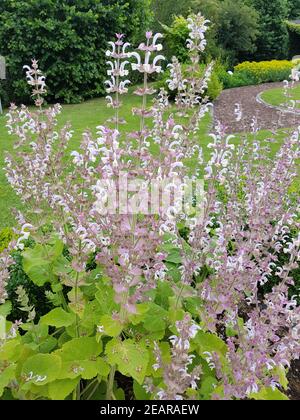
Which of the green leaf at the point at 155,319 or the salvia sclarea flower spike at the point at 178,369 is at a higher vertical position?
the salvia sclarea flower spike at the point at 178,369

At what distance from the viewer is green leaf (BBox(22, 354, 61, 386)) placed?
8.27 feet

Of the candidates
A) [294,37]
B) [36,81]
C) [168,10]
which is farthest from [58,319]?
[294,37]

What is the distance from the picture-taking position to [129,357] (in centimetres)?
253

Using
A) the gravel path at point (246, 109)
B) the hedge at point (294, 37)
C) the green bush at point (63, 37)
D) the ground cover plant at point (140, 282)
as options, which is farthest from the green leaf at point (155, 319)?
the hedge at point (294, 37)

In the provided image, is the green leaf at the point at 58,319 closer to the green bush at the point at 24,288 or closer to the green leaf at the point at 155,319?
the green leaf at the point at 155,319

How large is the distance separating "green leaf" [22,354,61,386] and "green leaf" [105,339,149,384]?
330 mm

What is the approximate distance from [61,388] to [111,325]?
518mm

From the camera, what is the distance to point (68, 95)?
A: 53.7 ft

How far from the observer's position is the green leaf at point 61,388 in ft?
8.45

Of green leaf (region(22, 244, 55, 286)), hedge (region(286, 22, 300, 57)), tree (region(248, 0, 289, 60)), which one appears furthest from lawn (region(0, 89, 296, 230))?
hedge (region(286, 22, 300, 57))

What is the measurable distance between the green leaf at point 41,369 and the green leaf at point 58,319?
32 cm

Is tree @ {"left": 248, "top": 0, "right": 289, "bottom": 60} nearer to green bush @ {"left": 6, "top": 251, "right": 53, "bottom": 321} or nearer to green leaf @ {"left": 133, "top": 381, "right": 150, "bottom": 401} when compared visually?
green bush @ {"left": 6, "top": 251, "right": 53, "bottom": 321}
